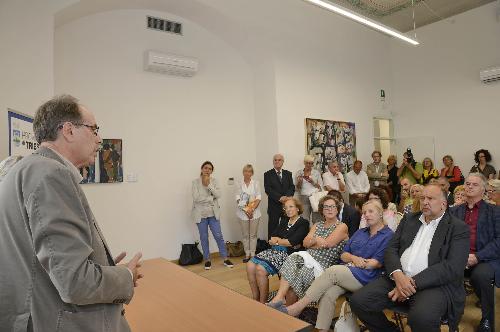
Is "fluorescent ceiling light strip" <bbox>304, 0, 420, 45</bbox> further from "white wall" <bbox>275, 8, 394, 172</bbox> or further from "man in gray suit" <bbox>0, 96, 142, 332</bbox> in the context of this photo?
"man in gray suit" <bbox>0, 96, 142, 332</bbox>

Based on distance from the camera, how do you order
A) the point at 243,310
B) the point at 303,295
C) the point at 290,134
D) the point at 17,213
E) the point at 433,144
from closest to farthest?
the point at 17,213, the point at 243,310, the point at 303,295, the point at 290,134, the point at 433,144

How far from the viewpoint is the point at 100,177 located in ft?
14.8

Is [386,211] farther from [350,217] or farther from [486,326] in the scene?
[486,326]

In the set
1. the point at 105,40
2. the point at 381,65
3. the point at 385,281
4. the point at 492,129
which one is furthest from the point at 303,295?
the point at 381,65

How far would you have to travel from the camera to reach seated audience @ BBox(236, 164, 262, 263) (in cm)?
514

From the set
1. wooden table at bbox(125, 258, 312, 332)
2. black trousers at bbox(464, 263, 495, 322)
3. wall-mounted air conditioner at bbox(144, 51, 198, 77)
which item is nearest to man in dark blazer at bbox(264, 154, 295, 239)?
wall-mounted air conditioner at bbox(144, 51, 198, 77)

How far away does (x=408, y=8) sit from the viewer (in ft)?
21.0

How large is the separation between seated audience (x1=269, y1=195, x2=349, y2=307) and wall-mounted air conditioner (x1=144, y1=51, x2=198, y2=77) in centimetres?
309

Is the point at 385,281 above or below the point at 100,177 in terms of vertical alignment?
below

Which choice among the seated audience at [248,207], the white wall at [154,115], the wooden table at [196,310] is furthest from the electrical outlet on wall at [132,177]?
the wooden table at [196,310]

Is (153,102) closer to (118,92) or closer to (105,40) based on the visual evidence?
(118,92)

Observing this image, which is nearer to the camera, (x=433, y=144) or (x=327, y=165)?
(x=327, y=165)

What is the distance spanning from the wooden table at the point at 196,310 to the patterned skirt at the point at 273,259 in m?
1.23

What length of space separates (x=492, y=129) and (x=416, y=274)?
18.2 feet
